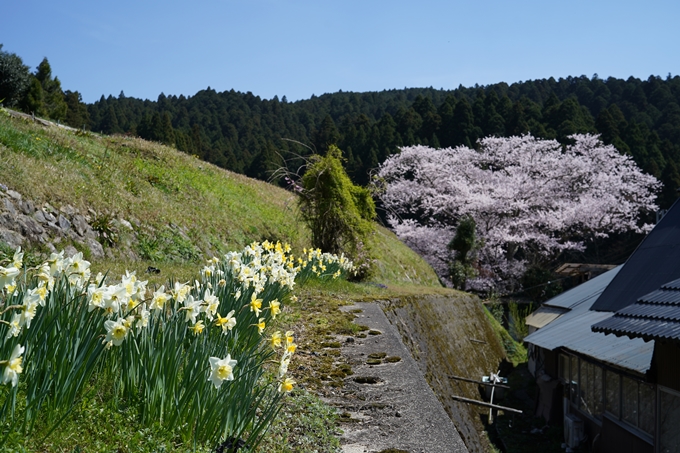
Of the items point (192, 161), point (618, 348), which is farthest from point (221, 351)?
point (192, 161)

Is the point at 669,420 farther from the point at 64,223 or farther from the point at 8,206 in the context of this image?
the point at 8,206

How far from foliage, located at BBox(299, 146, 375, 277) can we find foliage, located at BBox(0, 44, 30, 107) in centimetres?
1368

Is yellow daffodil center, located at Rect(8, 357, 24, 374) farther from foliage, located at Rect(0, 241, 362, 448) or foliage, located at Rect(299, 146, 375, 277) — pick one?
foliage, located at Rect(299, 146, 375, 277)

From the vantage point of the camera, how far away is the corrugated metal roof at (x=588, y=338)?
8344 millimetres

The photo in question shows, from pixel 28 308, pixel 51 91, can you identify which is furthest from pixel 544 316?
pixel 51 91

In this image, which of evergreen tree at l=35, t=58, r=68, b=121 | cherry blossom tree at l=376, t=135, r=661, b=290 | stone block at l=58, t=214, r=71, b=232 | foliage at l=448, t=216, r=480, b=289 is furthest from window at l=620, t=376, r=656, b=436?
evergreen tree at l=35, t=58, r=68, b=121

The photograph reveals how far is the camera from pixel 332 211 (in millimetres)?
10344

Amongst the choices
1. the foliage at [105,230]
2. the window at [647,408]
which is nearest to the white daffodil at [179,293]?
the foliage at [105,230]

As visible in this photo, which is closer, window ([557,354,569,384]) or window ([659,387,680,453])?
window ([659,387,680,453])

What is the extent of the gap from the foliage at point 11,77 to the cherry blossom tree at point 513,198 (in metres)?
14.5

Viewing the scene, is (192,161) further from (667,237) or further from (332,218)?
(667,237)

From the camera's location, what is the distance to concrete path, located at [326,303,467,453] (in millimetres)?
3027

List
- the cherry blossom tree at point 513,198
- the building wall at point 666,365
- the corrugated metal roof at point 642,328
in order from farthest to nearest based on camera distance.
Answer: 1. the cherry blossom tree at point 513,198
2. the building wall at point 666,365
3. the corrugated metal roof at point 642,328

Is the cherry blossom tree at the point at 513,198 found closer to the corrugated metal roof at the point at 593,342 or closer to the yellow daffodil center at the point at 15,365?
the corrugated metal roof at the point at 593,342
